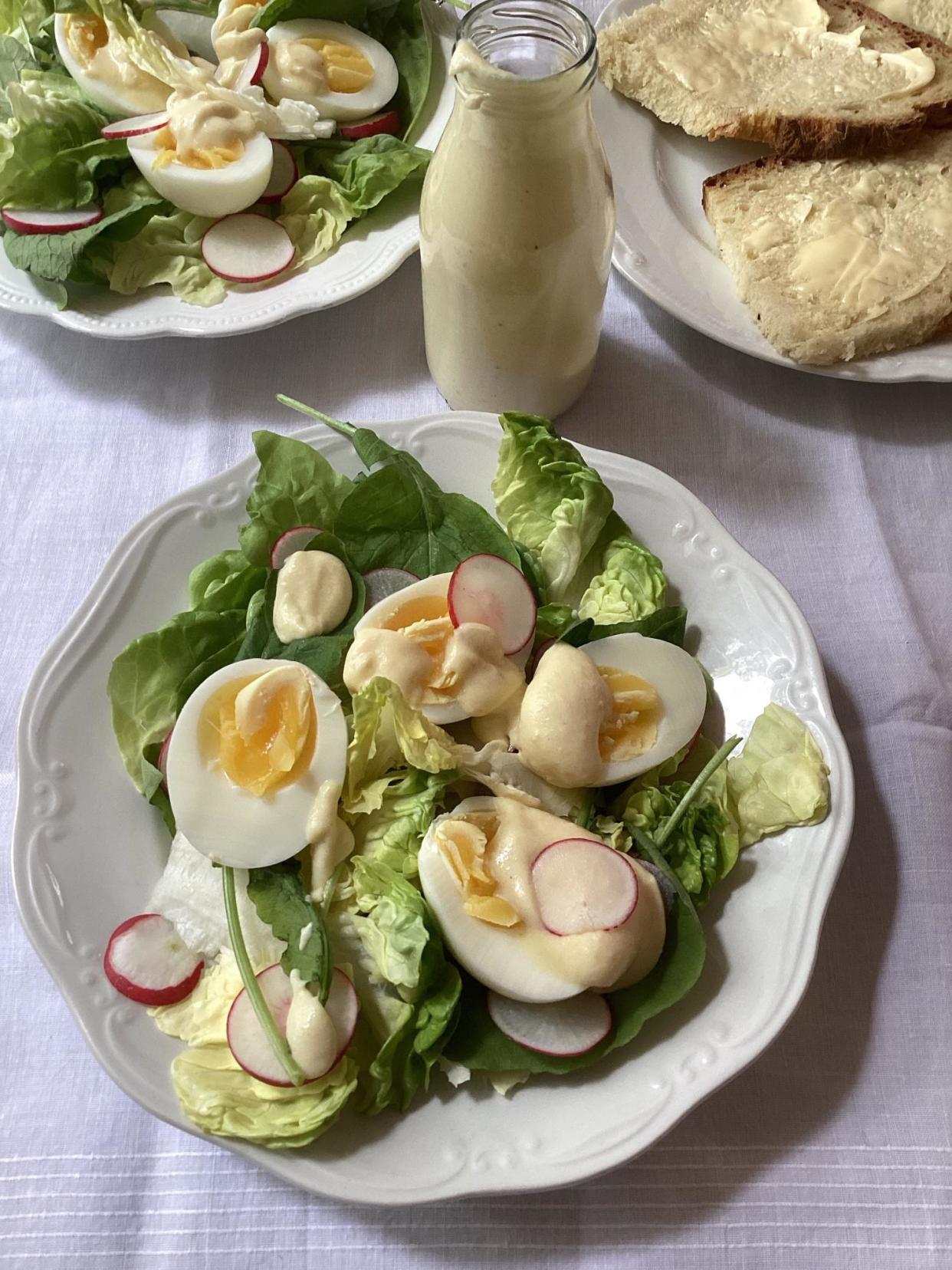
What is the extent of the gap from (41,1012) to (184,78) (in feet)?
4.97

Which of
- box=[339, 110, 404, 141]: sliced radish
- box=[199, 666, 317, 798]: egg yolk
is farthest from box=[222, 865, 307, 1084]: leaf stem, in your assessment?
box=[339, 110, 404, 141]: sliced radish

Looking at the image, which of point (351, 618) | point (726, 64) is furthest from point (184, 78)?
point (351, 618)

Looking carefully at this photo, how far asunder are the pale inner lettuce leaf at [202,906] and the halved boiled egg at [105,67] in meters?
1.36

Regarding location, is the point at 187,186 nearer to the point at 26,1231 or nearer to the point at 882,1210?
the point at 26,1231

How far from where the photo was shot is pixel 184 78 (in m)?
1.77

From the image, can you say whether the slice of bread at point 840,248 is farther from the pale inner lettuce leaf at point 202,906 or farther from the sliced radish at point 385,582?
the pale inner lettuce leaf at point 202,906

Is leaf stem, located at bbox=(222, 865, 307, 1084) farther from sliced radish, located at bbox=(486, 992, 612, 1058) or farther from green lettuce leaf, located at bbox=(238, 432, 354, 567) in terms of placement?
green lettuce leaf, located at bbox=(238, 432, 354, 567)

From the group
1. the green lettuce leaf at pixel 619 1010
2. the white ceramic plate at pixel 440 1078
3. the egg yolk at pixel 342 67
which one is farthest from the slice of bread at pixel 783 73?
the green lettuce leaf at pixel 619 1010

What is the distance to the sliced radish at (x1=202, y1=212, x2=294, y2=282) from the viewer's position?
5.53ft

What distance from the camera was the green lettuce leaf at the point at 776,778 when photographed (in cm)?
117

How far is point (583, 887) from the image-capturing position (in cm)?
107

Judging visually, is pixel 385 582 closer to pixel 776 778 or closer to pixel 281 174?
pixel 776 778

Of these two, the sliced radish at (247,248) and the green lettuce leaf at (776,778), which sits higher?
the sliced radish at (247,248)

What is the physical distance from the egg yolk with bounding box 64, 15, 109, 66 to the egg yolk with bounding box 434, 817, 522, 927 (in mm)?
1574
